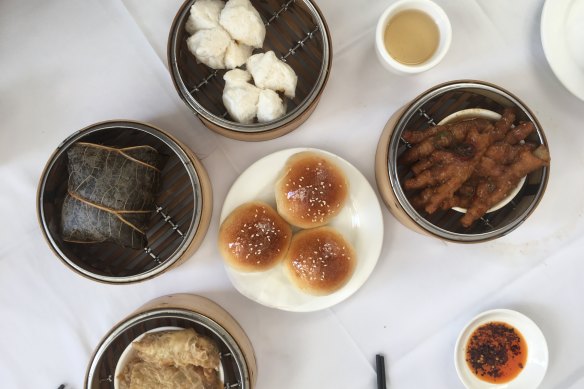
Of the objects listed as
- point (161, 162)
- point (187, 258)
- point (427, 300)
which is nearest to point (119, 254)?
point (187, 258)

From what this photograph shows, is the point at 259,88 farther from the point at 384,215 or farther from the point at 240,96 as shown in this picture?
the point at 384,215

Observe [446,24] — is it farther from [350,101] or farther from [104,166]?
[104,166]

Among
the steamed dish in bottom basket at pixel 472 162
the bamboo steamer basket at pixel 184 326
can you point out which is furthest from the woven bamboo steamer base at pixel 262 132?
the bamboo steamer basket at pixel 184 326

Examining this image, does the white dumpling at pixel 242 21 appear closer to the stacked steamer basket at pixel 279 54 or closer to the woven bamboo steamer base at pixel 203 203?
the stacked steamer basket at pixel 279 54

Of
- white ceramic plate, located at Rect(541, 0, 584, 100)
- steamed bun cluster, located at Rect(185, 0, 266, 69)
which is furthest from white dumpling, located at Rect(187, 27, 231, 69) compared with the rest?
white ceramic plate, located at Rect(541, 0, 584, 100)

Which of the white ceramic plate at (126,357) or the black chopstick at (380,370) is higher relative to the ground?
the white ceramic plate at (126,357)

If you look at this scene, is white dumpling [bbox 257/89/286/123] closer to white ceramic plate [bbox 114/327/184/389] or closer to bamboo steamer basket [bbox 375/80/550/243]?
bamboo steamer basket [bbox 375/80/550/243]

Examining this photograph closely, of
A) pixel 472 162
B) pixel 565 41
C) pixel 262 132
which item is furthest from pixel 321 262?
pixel 565 41

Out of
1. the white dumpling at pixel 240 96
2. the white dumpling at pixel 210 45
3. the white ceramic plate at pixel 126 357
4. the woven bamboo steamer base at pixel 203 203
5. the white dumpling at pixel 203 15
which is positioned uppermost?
the white dumpling at pixel 203 15
